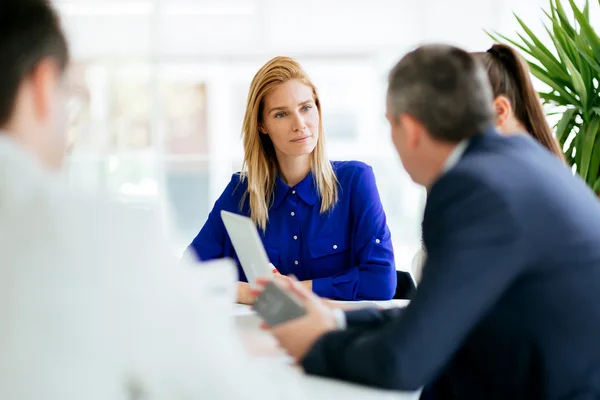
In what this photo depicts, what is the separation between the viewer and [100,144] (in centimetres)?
789

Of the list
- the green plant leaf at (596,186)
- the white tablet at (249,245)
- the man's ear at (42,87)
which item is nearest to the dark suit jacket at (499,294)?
the white tablet at (249,245)

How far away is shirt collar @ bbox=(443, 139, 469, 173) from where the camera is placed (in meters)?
1.50

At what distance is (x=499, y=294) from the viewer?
1.36 meters

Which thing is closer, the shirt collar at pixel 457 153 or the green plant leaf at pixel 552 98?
the shirt collar at pixel 457 153

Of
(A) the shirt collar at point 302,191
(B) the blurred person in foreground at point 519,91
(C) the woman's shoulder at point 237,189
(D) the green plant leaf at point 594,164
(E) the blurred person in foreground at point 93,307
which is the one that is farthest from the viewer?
(D) the green plant leaf at point 594,164

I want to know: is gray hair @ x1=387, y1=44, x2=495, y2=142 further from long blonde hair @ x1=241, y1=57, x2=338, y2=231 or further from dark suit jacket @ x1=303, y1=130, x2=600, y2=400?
long blonde hair @ x1=241, y1=57, x2=338, y2=231

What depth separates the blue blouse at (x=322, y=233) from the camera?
9.09ft

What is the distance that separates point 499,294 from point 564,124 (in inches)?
87.1

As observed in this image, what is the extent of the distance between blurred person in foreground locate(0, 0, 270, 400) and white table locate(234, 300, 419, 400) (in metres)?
0.30

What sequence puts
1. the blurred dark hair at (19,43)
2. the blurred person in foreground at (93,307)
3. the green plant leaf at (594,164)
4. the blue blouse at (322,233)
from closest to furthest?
the blurred person in foreground at (93,307)
the blurred dark hair at (19,43)
the blue blouse at (322,233)
the green plant leaf at (594,164)

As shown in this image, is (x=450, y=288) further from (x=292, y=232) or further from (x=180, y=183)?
(x=180, y=183)

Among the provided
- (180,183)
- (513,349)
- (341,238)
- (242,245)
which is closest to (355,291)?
(341,238)

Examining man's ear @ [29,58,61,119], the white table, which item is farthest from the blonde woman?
man's ear @ [29,58,61,119]

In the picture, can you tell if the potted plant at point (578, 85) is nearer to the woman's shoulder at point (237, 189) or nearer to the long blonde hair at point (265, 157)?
the long blonde hair at point (265, 157)
